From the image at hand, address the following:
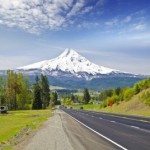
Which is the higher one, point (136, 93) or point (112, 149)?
point (136, 93)

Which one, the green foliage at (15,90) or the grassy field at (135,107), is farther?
the green foliage at (15,90)

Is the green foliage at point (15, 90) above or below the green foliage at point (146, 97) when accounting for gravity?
above

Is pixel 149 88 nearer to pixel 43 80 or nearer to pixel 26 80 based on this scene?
pixel 26 80

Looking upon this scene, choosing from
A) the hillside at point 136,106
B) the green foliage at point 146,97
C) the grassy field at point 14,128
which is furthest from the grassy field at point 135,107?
the grassy field at point 14,128

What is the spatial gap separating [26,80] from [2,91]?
40.2ft

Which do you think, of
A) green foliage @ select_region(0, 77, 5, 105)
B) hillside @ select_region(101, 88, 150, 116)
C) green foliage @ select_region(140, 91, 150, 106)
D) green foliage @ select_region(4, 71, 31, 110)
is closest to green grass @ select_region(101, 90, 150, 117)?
hillside @ select_region(101, 88, 150, 116)

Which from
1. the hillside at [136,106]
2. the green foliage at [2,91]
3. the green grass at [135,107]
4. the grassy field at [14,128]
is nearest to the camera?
the grassy field at [14,128]

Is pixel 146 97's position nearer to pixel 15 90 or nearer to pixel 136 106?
pixel 136 106

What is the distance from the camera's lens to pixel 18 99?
139000 millimetres

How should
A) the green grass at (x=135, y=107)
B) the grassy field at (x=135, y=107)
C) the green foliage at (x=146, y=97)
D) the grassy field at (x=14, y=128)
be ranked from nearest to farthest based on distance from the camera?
the grassy field at (x=14, y=128)
the grassy field at (x=135, y=107)
the green grass at (x=135, y=107)
the green foliage at (x=146, y=97)

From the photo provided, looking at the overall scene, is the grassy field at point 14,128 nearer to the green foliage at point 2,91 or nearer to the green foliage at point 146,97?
the green foliage at point 146,97

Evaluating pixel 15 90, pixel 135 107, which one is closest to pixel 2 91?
pixel 15 90

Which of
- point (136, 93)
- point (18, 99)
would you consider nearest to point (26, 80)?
point (18, 99)

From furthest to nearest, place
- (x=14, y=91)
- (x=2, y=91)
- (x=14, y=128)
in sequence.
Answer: (x=14, y=91) → (x=2, y=91) → (x=14, y=128)
